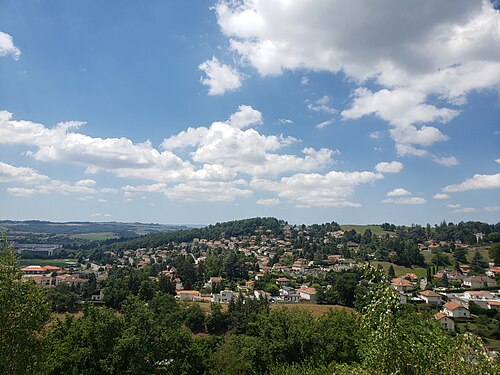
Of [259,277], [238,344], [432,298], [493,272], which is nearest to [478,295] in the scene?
[432,298]

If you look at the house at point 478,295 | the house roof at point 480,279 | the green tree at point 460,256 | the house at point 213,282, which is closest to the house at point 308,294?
the house at point 213,282

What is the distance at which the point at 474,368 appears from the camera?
6242mm

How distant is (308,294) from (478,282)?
4220 cm

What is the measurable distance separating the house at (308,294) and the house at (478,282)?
126 feet

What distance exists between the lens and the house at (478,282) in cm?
8538

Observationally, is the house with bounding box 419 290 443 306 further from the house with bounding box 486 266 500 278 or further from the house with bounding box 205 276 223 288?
the house with bounding box 205 276 223 288

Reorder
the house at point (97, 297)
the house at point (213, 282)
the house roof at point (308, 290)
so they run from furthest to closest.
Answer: the house at point (213, 282) → the house roof at point (308, 290) → the house at point (97, 297)

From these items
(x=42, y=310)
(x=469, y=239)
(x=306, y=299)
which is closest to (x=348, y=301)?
(x=306, y=299)

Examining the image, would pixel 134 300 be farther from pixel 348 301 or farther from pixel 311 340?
pixel 348 301

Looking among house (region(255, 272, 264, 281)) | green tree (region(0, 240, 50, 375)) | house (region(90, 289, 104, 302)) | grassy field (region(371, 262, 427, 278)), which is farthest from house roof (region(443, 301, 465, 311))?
green tree (region(0, 240, 50, 375))

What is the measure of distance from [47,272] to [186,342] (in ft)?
343

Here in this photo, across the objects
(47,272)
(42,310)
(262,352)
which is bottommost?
(47,272)

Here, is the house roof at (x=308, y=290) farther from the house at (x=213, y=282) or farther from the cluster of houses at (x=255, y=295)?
the house at (x=213, y=282)

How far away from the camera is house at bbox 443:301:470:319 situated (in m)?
62.5
